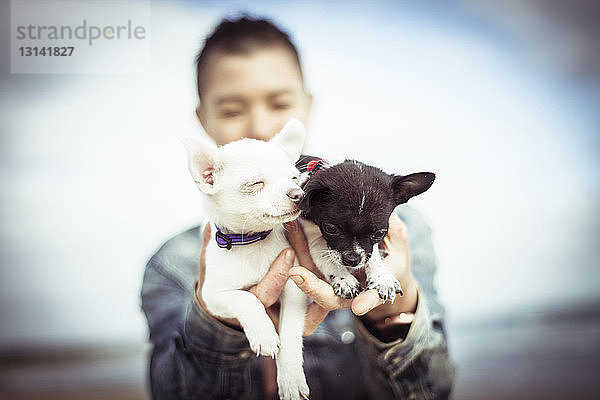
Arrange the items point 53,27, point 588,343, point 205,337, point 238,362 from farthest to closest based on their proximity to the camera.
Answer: point 588,343, point 53,27, point 238,362, point 205,337

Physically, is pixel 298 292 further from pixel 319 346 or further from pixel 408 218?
pixel 408 218

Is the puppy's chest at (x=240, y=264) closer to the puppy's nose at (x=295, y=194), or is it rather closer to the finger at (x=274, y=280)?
the finger at (x=274, y=280)

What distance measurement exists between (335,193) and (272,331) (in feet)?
1.08

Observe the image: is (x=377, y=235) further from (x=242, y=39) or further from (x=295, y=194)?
(x=242, y=39)

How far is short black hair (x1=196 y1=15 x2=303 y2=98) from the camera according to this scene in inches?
77.6

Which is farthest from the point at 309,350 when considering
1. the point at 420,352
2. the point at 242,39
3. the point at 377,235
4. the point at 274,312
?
the point at 242,39

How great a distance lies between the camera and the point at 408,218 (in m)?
2.22

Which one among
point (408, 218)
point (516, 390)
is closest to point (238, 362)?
→ point (408, 218)

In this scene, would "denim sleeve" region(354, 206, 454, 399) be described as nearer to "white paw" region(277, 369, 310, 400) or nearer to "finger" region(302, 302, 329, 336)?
"finger" region(302, 302, 329, 336)

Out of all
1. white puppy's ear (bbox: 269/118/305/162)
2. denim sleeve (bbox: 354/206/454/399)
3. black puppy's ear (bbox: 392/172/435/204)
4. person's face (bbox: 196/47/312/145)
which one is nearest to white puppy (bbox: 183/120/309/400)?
white puppy's ear (bbox: 269/118/305/162)

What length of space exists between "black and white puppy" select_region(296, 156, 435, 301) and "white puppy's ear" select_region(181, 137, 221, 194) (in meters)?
0.22

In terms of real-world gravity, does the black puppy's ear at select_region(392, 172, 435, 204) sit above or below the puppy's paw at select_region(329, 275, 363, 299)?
above

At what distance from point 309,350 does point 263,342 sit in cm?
86

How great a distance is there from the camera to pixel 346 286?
3.61ft
